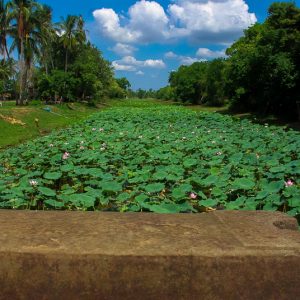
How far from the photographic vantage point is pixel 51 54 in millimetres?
54688

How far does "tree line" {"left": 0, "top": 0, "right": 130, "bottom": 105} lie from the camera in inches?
1516

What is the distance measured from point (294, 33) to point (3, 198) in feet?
74.9

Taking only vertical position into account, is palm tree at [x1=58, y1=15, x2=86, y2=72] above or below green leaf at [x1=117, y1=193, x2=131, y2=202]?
above

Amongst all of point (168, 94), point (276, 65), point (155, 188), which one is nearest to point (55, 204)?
point (155, 188)

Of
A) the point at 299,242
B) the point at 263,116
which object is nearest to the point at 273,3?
the point at 263,116

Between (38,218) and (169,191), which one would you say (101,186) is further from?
(38,218)

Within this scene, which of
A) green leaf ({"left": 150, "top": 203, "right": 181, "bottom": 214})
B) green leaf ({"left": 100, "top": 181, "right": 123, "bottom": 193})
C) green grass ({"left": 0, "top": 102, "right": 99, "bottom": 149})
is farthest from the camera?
green grass ({"left": 0, "top": 102, "right": 99, "bottom": 149})

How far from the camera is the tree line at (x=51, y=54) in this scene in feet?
126

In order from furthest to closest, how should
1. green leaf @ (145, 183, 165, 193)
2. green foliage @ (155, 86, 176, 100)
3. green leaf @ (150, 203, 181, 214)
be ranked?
green foliage @ (155, 86, 176, 100) < green leaf @ (145, 183, 165, 193) < green leaf @ (150, 203, 181, 214)

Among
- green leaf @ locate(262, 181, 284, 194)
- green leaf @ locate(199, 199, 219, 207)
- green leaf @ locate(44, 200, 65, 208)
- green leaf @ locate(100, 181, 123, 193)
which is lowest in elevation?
green leaf @ locate(44, 200, 65, 208)

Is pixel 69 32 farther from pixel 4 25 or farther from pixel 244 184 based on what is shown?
pixel 244 184

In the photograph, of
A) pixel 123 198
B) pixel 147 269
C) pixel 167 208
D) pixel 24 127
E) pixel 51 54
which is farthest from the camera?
pixel 51 54

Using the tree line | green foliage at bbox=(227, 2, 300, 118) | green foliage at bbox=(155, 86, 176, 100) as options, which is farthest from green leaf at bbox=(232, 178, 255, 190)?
green foliage at bbox=(155, 86, 176, 100)

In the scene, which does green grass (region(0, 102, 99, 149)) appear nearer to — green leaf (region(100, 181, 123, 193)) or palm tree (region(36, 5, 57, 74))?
green leaf (region(100, 181, 123, 193))
